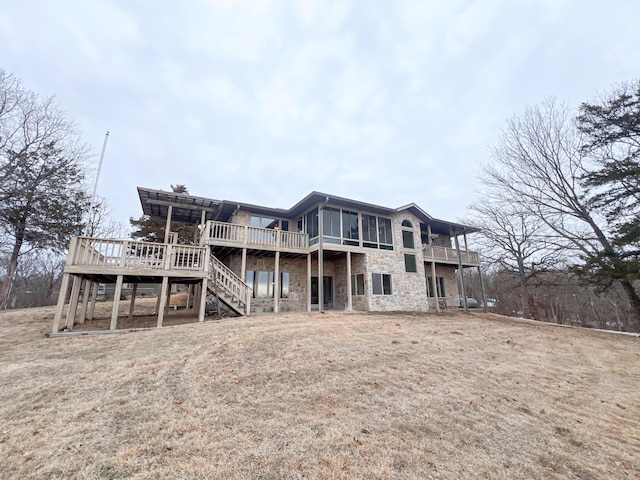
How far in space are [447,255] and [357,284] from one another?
8.10m

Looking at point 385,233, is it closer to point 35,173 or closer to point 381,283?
point 381,283

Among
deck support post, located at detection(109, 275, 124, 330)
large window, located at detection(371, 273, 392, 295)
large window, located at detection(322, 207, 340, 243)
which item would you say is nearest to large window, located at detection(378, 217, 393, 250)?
large window, located at detection(371, 273, 392, 295)

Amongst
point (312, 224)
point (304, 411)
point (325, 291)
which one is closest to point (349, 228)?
point (312, 224)

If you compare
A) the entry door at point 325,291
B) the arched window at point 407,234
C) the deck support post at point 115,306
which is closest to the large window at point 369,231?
the arched window at point 407,234

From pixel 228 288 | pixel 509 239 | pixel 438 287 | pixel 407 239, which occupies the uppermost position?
pixel 509 239

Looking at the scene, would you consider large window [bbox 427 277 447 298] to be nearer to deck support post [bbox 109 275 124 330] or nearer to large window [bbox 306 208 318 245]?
large window [bbox 306 208 318 245]

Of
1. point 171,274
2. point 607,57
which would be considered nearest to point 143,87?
point 171,274

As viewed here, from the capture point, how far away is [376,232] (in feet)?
51.0

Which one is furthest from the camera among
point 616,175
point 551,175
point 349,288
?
point 551,175

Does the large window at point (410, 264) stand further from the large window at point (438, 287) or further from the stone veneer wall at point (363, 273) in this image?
the large window at point (438, 287)

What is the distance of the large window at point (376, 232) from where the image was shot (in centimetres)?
1516

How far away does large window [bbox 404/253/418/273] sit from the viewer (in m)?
16.0

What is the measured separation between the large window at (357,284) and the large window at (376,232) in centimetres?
182

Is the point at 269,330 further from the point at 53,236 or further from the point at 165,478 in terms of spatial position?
the point at 53,236
